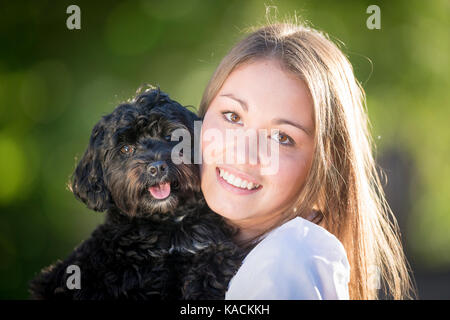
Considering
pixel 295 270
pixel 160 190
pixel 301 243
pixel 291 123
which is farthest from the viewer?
pixel 160 190

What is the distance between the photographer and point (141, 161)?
2840mm

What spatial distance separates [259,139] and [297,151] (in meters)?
0.24

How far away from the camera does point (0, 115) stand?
514 centimetres

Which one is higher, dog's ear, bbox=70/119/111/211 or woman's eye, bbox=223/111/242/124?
woman's eye, bbox=223/111/242/124

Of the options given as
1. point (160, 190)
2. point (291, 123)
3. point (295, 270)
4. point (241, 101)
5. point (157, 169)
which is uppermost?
point (241, 101)

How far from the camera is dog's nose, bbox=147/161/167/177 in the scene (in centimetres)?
278

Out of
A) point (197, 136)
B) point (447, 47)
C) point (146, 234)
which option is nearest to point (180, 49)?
point (197, 136)

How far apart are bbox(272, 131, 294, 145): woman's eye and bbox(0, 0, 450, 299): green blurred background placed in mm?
2150

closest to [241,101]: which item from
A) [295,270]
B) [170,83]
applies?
[295,270]

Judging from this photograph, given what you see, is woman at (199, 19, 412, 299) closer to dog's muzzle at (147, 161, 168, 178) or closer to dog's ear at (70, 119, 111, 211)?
dog's muzzle at (147, 161, 168, 178)

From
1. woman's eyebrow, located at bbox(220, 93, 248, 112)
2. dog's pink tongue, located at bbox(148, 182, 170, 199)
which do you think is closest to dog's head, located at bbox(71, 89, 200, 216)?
dog's pink tongue, located at bbox(148, 182, 170, 199)

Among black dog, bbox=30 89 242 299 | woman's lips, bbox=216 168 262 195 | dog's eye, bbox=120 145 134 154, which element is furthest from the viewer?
dog's eye, bbox=120 145 134 154

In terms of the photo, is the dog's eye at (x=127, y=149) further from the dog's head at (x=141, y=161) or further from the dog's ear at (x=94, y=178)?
the dog's ear at (x=94, y=178)

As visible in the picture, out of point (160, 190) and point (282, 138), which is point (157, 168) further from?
point (282, 138)
